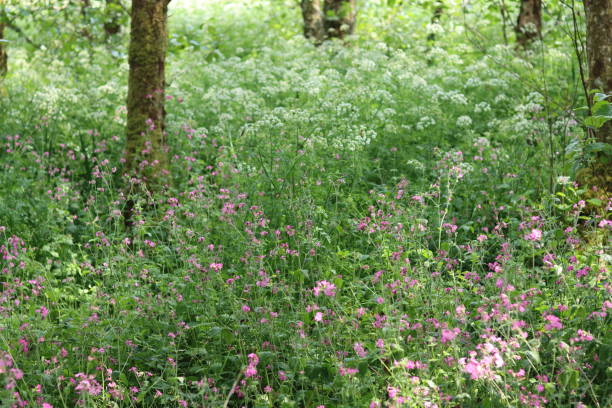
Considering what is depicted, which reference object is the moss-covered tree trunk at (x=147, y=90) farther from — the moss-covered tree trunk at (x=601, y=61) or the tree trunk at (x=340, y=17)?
the tree trunk at (x=340, y=17)

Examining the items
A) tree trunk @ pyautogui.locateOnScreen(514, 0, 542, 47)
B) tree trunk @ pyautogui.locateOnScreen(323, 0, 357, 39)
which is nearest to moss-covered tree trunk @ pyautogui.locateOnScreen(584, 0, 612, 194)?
tree trunk @ pyautogui.locateOnScreen(514, 0, 542, 47)

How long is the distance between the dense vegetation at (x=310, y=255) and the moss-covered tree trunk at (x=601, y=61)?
115 millimetres

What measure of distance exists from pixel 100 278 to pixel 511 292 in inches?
126

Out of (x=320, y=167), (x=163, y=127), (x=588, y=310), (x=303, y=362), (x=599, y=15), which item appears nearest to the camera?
(x=303, y=362)

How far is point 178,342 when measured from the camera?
3.63m

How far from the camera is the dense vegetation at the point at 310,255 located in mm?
3184

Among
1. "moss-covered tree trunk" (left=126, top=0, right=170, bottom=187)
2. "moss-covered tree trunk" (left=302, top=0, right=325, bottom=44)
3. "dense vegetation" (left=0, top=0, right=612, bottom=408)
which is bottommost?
"dense vegetation" (left=0, top=0, right=612, bottom=408)

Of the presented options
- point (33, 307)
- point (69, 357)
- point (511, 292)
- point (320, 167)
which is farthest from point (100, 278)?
point (511, 292)

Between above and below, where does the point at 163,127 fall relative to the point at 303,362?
above

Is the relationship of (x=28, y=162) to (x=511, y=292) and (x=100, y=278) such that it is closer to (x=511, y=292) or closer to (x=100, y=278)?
(x=100, y=278)

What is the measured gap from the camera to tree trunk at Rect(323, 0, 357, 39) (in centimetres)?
1276

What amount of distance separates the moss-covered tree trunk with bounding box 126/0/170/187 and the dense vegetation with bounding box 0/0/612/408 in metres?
0.35

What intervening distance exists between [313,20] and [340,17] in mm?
1066

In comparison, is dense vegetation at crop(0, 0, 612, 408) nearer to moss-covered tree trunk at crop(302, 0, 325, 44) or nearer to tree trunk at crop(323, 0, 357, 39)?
tree trunk at crop(323, 0, 357, 39)
